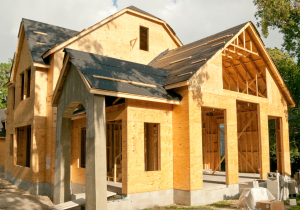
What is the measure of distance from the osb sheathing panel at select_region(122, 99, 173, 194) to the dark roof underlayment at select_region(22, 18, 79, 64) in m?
8.34

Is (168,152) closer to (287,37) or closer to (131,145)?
(131,145)

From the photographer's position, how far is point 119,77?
1151cm

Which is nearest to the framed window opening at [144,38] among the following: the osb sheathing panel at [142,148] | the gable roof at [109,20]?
the gable roof at [109,20]

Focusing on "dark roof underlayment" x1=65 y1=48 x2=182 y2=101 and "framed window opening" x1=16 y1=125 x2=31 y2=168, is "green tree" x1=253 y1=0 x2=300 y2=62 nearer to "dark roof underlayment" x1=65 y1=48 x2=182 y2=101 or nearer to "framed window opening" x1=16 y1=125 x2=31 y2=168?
"dark roof underlayment" x1=65 y1=48 x2=182 y2=101

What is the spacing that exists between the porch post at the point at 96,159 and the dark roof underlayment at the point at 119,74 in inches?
34.7

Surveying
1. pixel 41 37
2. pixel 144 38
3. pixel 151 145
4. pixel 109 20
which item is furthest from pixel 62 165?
pixel 144 38

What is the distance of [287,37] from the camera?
18.2m

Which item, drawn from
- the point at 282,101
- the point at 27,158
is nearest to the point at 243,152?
the point at 282,101

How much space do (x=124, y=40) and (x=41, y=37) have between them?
5.31 meters

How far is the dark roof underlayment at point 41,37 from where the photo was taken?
16969 millimetres

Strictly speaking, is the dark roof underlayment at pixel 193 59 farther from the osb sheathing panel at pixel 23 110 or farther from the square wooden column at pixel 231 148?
the osb sheathing panel at pixel 23 110

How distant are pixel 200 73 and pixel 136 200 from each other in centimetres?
618

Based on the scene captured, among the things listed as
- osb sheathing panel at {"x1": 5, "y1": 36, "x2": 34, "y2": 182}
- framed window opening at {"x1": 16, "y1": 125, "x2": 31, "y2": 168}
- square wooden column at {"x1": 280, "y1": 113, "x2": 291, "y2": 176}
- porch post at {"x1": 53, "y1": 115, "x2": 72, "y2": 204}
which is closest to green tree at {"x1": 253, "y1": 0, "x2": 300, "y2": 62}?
square wooden column at {"x1": 280, "y1": 113, "x2": 291, "y2": 176}

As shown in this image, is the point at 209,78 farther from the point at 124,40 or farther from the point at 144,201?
the point at 124,40
